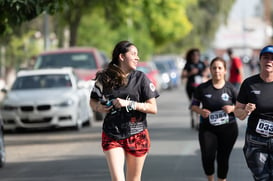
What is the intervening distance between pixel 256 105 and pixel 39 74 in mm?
13467

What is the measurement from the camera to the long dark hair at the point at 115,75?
24.4 ft

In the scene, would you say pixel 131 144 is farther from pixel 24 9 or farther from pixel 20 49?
pixel 20 49

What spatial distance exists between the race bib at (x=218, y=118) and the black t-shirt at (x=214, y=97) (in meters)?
0.09

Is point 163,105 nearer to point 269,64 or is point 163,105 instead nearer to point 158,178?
point 158,178

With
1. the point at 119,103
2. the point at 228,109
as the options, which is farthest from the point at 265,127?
the point at 228,109

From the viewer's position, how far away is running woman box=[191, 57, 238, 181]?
9.59 metres

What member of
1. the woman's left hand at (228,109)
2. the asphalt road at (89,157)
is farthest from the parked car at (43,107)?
the woman's left hand at (228,109)

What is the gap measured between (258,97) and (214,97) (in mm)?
2300

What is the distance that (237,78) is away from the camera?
773 inches

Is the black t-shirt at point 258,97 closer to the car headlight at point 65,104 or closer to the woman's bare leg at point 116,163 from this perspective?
the woman's bare leg at point 116,163

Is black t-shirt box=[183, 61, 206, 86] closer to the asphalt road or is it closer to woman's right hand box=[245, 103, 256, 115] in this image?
the asphalt road

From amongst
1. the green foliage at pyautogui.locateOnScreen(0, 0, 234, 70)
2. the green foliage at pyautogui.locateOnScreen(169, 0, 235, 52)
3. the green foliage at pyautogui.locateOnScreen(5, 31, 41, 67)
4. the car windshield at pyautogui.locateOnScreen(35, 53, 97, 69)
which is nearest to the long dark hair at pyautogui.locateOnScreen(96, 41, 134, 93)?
the green foliage at pyautogui.locateOnScreen(0, 0, 234, 70)

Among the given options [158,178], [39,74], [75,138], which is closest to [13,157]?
[75,138]

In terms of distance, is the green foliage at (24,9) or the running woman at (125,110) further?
the green foliage at (24,9)
